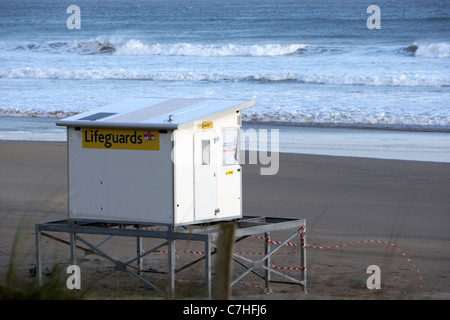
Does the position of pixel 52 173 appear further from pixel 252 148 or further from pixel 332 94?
pixel 332 94

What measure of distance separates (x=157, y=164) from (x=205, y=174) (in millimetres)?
505

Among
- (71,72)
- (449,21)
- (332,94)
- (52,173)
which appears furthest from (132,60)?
(52,173)

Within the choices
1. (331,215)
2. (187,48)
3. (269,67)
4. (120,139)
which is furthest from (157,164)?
(187,48)

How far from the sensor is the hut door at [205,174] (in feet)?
25.6

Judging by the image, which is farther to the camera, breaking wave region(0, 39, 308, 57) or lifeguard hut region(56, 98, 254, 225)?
breaking wave region(0, 39, 308, 57)

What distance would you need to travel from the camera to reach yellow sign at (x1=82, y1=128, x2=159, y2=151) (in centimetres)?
770

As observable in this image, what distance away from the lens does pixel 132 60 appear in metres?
49.3

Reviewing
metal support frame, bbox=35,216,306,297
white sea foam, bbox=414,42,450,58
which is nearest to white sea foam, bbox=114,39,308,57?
white sea foam, bbox=414,42,450,58

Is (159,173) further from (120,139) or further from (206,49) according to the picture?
(206,49)

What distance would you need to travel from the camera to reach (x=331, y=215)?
12367mm

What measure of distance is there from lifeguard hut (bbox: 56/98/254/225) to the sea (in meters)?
10.4

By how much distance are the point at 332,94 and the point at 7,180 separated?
18620mm

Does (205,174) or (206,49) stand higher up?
(206,49)

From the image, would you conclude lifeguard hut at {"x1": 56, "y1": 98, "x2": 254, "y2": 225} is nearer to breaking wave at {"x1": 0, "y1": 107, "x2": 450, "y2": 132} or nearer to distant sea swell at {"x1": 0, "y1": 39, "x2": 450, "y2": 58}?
breaking wave at {"x1": 0, "y1": 107, "x2": 450, "y2": 132}
